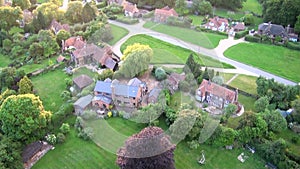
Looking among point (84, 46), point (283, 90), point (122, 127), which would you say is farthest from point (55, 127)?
point (283, 90)

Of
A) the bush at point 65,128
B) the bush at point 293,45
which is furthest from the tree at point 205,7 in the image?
the bush at point 65,128

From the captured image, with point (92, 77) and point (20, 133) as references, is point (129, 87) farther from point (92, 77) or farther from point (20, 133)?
point (20, 133)

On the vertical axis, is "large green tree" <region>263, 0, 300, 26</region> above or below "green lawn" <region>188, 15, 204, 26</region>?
above

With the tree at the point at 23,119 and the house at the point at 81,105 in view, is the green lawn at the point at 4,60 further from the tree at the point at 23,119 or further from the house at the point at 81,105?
the tree at the point at 23,119

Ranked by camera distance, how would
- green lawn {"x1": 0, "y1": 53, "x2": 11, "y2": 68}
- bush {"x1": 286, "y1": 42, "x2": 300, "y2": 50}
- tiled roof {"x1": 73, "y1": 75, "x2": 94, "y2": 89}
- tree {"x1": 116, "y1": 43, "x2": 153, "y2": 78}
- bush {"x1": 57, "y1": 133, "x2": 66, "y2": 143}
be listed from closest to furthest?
bush {"x1": 57, "y1": 133, "x2": 66, "y2": 143} < tiled roof {"x1": 73, "y1": 75, "x2": 94, "y2": 89} < tree {"x1": 116, "y1": 43, "x2": 153, "y2": 78} < green lawn {"x1": 0, "y1": 53, "x2": 11, "y2": 68} < bush {"x1": 286, "y1": 42, "x2": 300, "y2": 50}

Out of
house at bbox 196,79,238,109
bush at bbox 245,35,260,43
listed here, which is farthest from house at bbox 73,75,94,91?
bush at bbox 245,35,260,43

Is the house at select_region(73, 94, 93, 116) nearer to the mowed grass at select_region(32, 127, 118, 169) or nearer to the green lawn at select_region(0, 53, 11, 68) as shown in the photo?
the mowed grass at select_region(32, 127, 118, 169)

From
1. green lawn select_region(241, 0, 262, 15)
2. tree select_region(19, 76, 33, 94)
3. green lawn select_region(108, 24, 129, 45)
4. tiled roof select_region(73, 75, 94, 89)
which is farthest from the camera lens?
green lawn select_region(241, 0, 262, 15)

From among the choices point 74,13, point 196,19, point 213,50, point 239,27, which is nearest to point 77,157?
point 213,50
